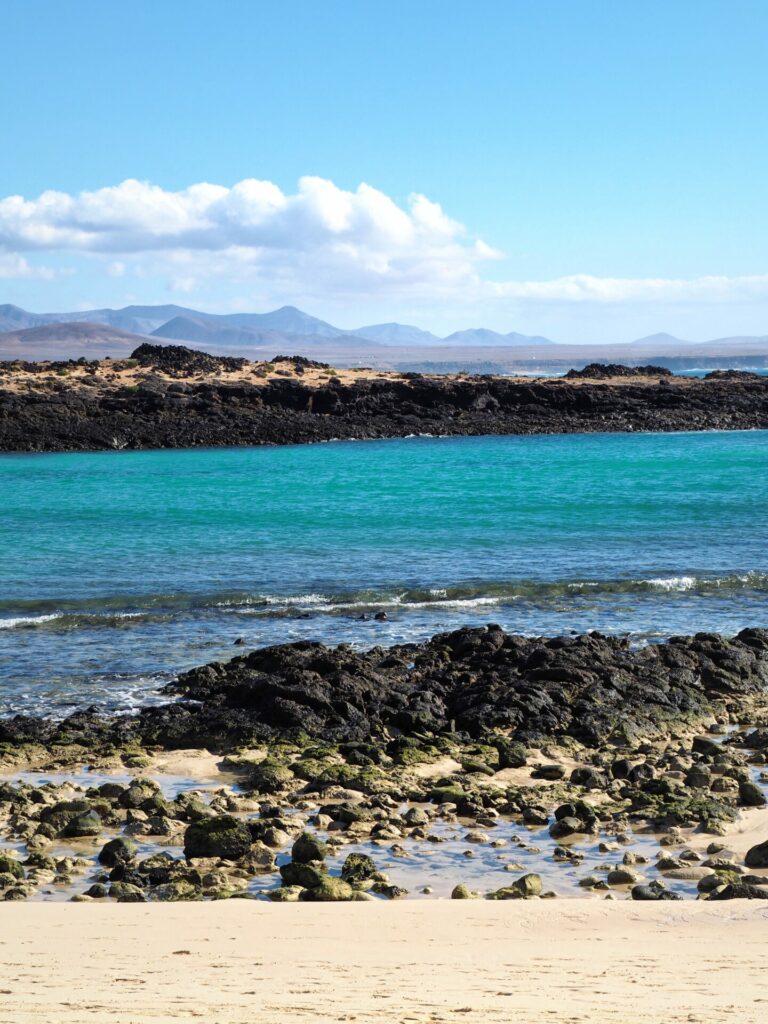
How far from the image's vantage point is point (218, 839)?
12.1 metres

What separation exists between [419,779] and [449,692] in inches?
152

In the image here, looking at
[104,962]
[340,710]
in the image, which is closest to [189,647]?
[340,710]

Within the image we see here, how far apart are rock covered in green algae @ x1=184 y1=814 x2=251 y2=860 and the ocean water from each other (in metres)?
6.36

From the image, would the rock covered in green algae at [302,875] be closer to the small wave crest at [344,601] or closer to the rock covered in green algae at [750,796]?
the rock covered in green algae at [750,796]

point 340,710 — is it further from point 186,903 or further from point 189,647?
point 186,903

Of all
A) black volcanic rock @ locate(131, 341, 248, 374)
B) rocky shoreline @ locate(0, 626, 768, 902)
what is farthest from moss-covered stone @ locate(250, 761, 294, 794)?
black volcanic rock @ locate(131, 341, 248, 374)

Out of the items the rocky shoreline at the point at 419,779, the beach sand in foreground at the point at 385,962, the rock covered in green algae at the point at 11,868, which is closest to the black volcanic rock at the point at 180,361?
the rocky shoreline at the point at 419,779

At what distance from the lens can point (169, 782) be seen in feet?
48.9

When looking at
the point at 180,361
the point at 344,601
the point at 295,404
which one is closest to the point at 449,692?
the point at 344,601

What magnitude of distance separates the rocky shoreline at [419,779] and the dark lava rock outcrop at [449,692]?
4 centimetres

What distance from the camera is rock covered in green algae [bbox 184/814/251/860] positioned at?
1207 cm

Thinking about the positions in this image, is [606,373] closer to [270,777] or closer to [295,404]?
[295,404]

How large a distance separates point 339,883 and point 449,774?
4.27 m

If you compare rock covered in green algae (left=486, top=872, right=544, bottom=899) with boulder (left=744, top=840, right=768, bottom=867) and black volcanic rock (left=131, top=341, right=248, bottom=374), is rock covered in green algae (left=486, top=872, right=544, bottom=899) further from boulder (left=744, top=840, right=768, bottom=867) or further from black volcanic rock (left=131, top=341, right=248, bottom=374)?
black volcanic rock (left=131, top=341, right=248, bottom=374)
